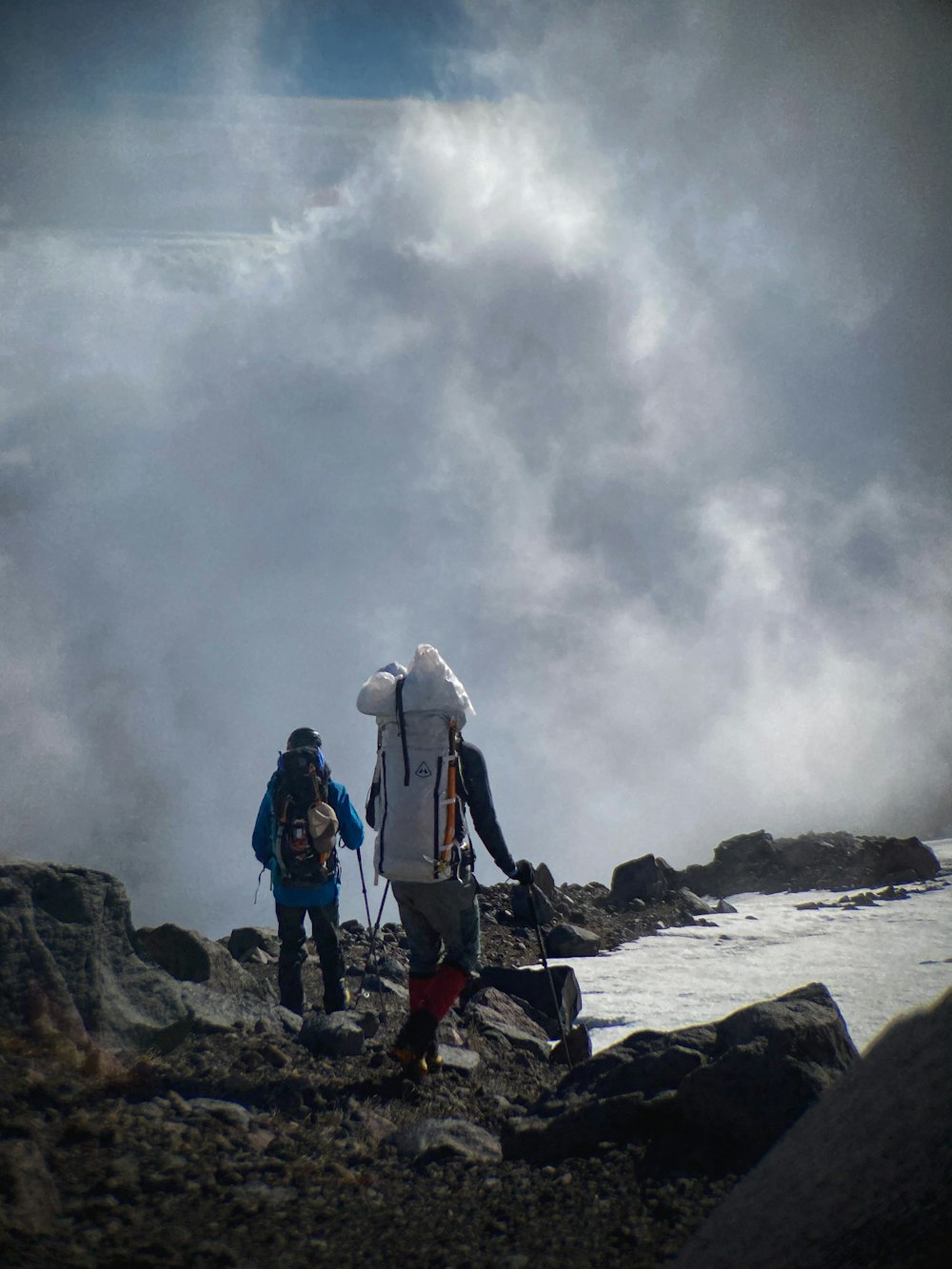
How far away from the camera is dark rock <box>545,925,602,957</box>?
11250 millimetres

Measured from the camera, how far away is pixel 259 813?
7441 mm

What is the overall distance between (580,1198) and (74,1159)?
2.10 m

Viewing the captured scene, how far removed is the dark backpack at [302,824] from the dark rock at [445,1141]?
10.2ft

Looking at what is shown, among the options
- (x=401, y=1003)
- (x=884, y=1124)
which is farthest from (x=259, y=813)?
(x=884, y=1124)

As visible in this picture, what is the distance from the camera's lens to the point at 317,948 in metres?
7.23

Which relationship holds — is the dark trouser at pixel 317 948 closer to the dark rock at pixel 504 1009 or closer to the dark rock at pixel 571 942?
the dark rock at pixel 504 1009

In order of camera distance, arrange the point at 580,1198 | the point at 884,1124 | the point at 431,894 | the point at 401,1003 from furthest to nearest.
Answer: the point at 401,1003 → the point at 431,894 → the point at 580,1198 → the point at 884,1124

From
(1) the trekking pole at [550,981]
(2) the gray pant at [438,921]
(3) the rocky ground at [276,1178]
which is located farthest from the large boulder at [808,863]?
(3) the rocky ground at [276,1178]

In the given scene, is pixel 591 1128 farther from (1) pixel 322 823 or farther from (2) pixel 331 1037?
(1) pixel 322 823

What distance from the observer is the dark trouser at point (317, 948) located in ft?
→ 23.5

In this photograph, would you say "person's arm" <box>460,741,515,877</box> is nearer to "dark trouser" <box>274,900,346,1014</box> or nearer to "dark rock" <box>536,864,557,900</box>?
"dark trouser" <box>274,900,346,1014</box>

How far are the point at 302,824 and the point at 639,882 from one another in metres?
12.0

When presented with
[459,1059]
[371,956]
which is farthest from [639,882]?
[459,1059]

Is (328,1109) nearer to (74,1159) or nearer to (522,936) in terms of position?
(74,1159)
